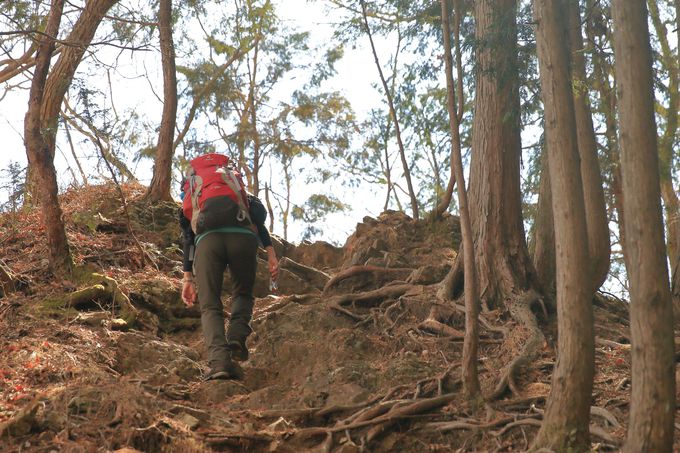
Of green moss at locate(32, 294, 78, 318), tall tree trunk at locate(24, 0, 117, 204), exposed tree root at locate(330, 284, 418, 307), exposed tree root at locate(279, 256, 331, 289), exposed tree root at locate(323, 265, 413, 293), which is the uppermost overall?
tall tree trunk at locate(24, 0, 117, 204)

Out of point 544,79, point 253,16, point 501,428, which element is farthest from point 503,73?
point 253,16

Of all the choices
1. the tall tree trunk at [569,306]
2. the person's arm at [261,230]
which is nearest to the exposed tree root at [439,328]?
the person's arm at [261,230]

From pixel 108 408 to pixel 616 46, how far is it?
12.8ft

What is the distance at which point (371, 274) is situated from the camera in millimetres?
9711

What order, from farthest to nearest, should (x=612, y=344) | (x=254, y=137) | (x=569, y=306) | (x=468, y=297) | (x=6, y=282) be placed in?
(x=254, y=137)
(x=6, y=282)
(x=612, y=344)
(x=468, y=297)
(x=569, y=306)

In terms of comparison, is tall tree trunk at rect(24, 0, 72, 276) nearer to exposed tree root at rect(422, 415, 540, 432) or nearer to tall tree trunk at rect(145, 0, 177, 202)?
tall tree trunk at rect(145, 0, 177, 202)

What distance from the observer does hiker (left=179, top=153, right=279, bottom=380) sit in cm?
619

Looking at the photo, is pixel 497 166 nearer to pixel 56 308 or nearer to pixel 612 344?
pixel 612 344

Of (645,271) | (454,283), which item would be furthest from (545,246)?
(645,271)

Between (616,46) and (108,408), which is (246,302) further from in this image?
(616,46)

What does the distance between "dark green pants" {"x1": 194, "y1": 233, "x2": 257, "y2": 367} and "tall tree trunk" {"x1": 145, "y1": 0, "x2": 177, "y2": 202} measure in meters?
6.04

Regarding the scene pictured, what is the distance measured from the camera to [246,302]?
6.50 m

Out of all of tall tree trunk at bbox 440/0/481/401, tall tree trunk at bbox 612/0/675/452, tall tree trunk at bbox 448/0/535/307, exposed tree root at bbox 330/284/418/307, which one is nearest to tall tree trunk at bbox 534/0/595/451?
tall tree trunk at bbox 612/0/675/452

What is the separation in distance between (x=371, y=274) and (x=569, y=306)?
5.22 m
